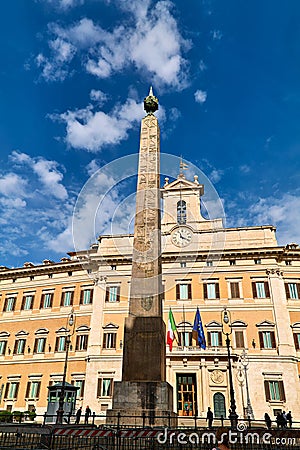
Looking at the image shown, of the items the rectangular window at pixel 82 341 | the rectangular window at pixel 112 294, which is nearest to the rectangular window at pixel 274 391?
the rectangular window at pixel 112 294

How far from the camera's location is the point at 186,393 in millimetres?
25453

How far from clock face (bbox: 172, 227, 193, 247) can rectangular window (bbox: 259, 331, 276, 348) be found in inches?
351

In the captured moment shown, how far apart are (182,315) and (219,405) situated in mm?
6609

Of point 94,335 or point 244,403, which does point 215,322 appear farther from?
point 94,335

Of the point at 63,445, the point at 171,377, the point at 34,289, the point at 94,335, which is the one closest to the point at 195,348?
the point at 171,377

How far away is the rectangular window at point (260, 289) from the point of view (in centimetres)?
2764

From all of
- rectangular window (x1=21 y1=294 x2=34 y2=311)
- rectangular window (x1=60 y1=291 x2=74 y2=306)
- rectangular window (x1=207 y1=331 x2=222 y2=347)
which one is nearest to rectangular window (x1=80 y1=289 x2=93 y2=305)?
rectangular window (x1=60 y1=291 x2=74 y2=306)

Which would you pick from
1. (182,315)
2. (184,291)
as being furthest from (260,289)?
(182,315)

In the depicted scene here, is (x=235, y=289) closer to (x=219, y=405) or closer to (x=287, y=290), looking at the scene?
(x=287, y=290)

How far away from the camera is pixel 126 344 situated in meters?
10.7

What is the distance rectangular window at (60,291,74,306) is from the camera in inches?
1223

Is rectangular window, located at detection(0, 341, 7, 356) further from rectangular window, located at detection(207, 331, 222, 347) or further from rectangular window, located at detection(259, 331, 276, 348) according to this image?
rectangular window, located at detection(259, 331, 276, 348)

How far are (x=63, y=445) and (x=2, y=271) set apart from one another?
1148 inches

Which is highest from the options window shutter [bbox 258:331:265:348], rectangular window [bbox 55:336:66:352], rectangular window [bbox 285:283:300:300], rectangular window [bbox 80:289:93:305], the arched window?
the arched window
